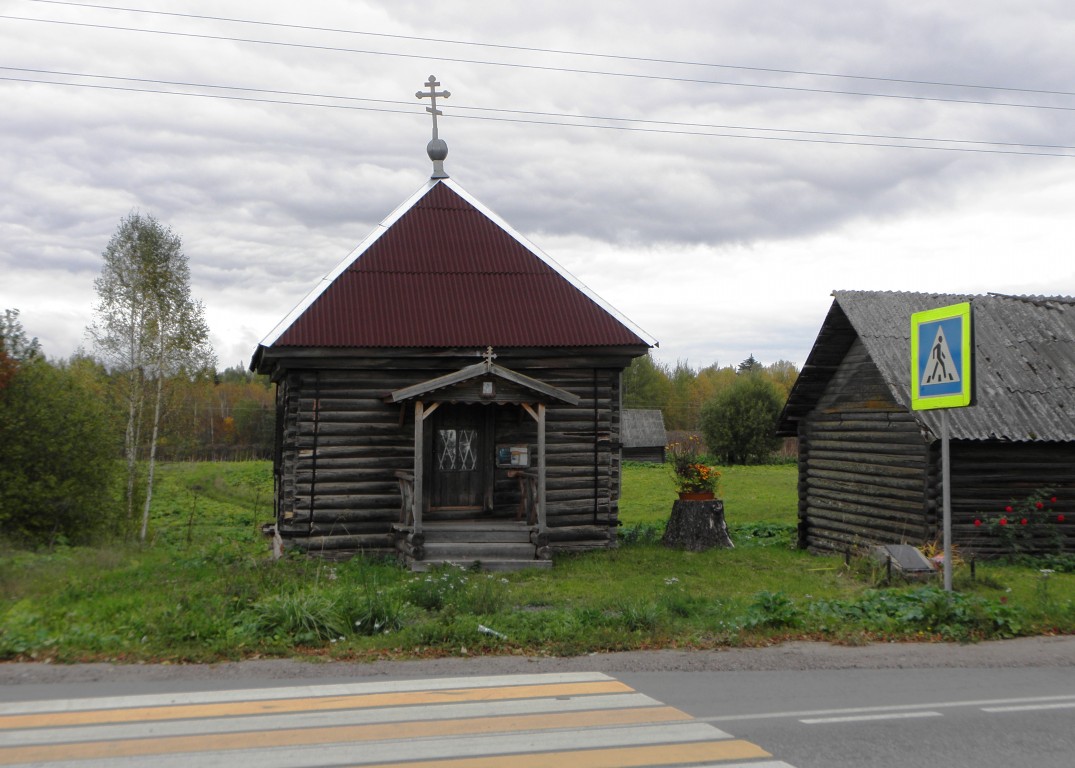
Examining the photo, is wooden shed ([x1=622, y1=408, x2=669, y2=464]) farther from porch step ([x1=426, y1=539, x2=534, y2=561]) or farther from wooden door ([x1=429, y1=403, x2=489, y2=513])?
porch step ([x1=426, y1=539, x2=534, y2=561])

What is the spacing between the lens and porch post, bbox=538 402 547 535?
15.2m

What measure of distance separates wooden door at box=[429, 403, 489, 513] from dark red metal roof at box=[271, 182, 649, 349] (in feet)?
4.51

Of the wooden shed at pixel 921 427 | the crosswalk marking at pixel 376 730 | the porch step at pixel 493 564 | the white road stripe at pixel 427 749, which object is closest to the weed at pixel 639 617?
the crosswalk marking at pixel 376 730

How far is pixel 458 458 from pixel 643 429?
45.5 m

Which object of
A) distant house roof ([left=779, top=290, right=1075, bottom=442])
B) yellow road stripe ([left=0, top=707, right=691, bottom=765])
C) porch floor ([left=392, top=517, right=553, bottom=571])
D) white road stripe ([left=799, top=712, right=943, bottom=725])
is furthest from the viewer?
distant house roof ([left=779, top=290, right=1075, bottom=442])

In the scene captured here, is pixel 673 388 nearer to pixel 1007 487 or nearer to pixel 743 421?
pixel 743 421

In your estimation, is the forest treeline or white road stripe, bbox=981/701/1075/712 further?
the forest treeline

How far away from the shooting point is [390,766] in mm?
5184

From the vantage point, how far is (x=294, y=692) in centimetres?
685

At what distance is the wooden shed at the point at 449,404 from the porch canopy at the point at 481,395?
0.03m

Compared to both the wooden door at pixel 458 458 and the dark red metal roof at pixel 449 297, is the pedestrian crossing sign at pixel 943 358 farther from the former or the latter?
the wooden door at pixel 458 458

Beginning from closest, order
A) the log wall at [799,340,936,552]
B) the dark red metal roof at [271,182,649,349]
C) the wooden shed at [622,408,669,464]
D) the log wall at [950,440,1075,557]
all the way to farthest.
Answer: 1. the dark red metal roof at [271,182,649,349]
2. the log wall at [950,440,1075,557]
3. the log wall at [799,340,936,552]
4. the wooden shed at [622,408,669,464]

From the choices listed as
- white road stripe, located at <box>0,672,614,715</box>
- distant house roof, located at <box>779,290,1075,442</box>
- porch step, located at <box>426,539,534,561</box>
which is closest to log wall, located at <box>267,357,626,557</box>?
porch step, located at <box>426,539,534,561</box>

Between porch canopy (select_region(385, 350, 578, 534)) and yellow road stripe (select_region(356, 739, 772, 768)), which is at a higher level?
porch canopy (select_region(385, 350, 578, 534))
